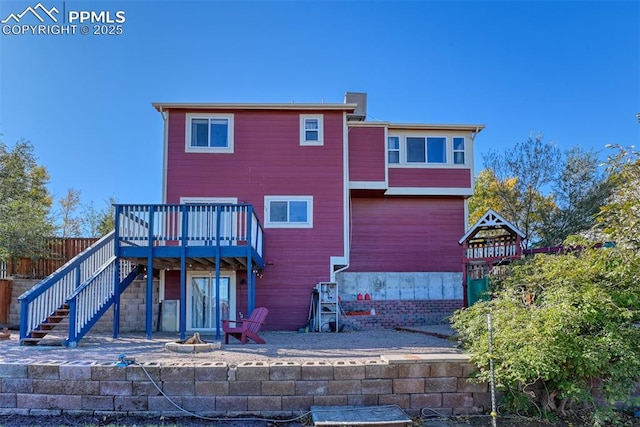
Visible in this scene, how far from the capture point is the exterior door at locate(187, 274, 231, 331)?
12.1 metres

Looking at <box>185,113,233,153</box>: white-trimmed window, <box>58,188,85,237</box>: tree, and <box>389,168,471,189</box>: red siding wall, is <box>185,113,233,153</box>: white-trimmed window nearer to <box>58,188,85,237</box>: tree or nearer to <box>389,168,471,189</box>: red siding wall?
<box>389,168,471,189</box>: red siding wall

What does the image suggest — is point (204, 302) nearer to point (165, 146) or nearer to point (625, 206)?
point (165, 146)

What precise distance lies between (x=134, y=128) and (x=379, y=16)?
1260 centimetres

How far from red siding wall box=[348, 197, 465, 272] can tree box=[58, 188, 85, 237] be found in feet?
54.9

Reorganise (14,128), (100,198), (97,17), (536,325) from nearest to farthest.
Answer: (536,325), (97,17), (14,128), (100,198)

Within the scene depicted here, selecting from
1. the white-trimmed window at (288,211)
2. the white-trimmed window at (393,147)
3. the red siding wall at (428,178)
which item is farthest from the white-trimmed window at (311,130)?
the red siding wall at (428,178)

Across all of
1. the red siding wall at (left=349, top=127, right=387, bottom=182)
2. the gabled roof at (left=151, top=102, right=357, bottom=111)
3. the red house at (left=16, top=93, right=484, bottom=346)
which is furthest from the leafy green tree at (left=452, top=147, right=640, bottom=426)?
the gabled roof at (left=151, top=102, right=357, bottom=111)

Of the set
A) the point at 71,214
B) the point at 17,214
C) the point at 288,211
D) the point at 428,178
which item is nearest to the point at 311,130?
the point at 288,211

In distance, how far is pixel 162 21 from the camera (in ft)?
40.4

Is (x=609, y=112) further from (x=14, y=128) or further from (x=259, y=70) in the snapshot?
(x=14, y=128)

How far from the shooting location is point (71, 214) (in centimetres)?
2514

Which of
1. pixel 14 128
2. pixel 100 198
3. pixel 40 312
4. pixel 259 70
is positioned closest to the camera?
pixel 40 312

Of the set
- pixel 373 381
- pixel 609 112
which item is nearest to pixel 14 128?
pixel 373 381

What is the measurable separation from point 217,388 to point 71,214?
77.2 feet
